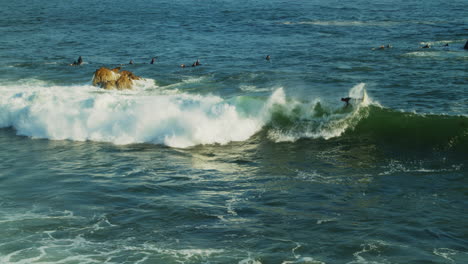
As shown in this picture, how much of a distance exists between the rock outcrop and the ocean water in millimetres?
437

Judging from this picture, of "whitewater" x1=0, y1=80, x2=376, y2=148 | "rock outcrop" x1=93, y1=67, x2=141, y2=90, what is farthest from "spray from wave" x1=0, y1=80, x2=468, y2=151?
"rock outcrop" x1=93, y1=67, x2=141, y2=90

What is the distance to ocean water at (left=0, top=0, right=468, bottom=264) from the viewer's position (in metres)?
11.3

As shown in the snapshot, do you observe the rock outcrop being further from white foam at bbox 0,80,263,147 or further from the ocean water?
white foam at bbox 0,80,263,147

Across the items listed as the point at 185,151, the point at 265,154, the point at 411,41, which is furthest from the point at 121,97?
the point at 411,41

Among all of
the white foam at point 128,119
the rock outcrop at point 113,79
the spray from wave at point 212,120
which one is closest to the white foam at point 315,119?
the spray from wave at point 212,120

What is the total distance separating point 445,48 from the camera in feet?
110

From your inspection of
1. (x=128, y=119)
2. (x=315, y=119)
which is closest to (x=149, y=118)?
(x=128, y=119)

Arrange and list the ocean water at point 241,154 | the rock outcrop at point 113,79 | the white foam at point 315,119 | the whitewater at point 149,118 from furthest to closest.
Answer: the rock outcrop at point 113,79 < the whitewater at point 149,118 < the white foam at point 315,119 < the ocean water at point 241,154

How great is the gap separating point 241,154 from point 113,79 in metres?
11.1

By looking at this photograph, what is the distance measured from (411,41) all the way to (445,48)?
371cm

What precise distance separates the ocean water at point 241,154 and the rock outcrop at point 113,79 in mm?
437

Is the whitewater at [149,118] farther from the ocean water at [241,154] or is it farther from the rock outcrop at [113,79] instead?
the rock outcrop at [113,79]

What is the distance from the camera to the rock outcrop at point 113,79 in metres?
25.7

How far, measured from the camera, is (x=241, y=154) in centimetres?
1759
